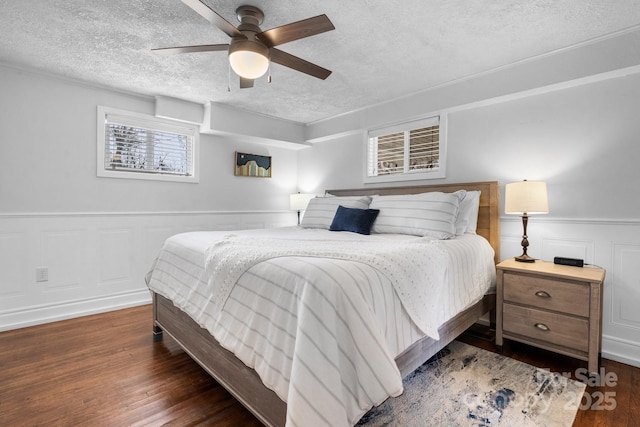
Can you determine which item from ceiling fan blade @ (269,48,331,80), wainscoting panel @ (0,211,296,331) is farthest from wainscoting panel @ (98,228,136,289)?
ceiling fan blade @ (269,48,331,80)

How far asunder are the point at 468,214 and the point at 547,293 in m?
0.83

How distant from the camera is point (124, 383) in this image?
1867 millimetres

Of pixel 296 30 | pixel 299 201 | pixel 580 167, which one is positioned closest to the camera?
pixel 296 30

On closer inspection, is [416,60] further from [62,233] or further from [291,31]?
[62,233]

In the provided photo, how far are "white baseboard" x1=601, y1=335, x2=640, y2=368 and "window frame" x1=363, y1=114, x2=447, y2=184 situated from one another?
6.08 ft

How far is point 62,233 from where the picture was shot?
297 cm

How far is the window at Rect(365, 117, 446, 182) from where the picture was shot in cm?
329

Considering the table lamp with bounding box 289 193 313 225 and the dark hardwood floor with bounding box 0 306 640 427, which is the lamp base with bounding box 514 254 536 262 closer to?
the dark hardwood floor with bounding box 0 306 640 427

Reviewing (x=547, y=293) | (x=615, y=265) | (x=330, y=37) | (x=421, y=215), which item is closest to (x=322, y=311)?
(x=421, y=215)

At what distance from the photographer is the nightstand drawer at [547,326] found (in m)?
1.97

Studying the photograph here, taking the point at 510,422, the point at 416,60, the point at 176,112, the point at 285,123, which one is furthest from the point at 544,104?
the point at 176,112

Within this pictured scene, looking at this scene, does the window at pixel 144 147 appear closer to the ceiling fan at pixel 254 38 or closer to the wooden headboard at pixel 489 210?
the ceiling fan at pixel 254 38

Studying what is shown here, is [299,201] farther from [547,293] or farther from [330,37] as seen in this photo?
[547,293]

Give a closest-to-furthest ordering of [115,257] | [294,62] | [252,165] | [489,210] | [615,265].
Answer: [294,62] → [615,265] → [489,210] → [115,257] → [252,165]
